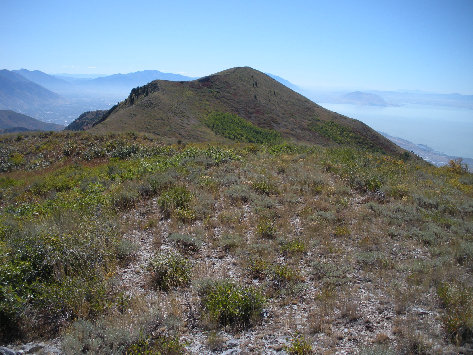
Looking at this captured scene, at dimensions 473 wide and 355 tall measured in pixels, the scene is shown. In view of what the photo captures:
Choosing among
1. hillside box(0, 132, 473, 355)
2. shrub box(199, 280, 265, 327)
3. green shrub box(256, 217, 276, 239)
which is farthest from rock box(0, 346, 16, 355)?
green shrub box(256, 217, 276, 239)

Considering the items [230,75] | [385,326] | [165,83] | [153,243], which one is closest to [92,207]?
[153,243]

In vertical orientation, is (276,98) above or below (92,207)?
above

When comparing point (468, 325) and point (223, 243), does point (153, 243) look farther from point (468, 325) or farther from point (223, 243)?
point (468, 325)

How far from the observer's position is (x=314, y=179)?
1053 cm

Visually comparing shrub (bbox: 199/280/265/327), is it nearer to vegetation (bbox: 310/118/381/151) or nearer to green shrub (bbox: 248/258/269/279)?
green shrub (bbox: 248/258/269/279)

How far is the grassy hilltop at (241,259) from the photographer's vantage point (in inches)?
155

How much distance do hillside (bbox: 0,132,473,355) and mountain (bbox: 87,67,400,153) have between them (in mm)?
35524

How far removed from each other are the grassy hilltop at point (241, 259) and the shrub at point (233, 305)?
2cm

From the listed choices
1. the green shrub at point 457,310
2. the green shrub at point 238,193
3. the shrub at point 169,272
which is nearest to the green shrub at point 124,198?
the green shrub at point 238,193

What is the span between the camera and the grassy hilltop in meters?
3.95

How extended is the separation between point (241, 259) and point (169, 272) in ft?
5.08

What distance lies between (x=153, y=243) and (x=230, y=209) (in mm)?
2608

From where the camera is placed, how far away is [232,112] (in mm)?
63844

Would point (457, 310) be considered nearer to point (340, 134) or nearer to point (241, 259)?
point (241, 259)
